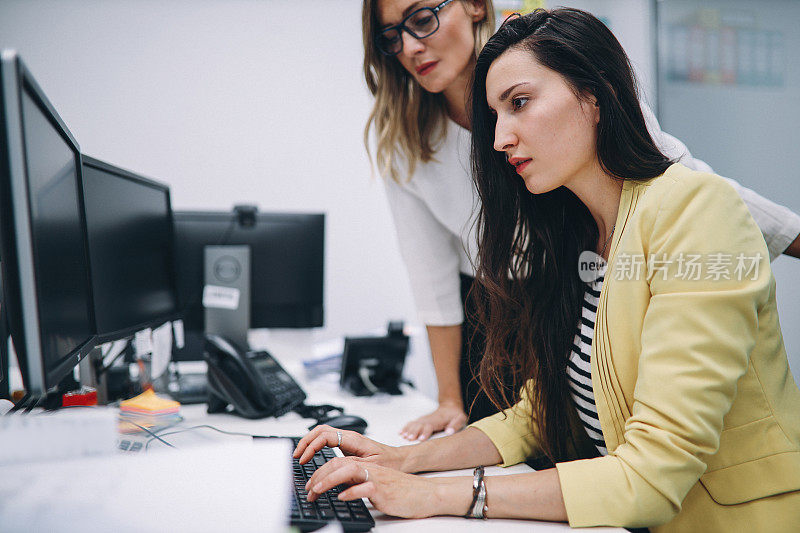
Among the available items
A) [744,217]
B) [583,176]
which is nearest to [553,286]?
[583,176]

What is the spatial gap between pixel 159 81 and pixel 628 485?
2.71 metres

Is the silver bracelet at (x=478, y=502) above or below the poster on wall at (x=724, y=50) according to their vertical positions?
below

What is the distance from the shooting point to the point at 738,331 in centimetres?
74

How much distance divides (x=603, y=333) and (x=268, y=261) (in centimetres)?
109

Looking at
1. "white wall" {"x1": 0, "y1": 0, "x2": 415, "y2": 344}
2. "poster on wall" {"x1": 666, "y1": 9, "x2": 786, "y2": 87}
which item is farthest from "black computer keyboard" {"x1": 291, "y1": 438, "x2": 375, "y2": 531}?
"poster on wall" {"x1": 666, "y1": 9, "x2": 786, "y2": 87}

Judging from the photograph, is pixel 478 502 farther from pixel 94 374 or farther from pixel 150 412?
pixel 94 374

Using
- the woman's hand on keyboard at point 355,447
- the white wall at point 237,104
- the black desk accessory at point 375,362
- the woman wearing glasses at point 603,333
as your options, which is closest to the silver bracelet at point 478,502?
the woman wearing glasses at point 603,333

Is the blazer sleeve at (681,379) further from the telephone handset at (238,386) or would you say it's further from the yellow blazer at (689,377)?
the telephone handset at (238,386)

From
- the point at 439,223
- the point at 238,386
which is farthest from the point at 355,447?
the point at 439,223

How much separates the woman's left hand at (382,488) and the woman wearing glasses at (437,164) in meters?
0.43

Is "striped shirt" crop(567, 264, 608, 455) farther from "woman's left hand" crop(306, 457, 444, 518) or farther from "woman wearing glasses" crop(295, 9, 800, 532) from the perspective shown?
"woman's left hand" crop(306, 457, 444, 518)

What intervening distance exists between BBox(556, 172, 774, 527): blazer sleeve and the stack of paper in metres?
0.85

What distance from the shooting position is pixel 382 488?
79 cm

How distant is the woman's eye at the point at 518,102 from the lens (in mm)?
977
